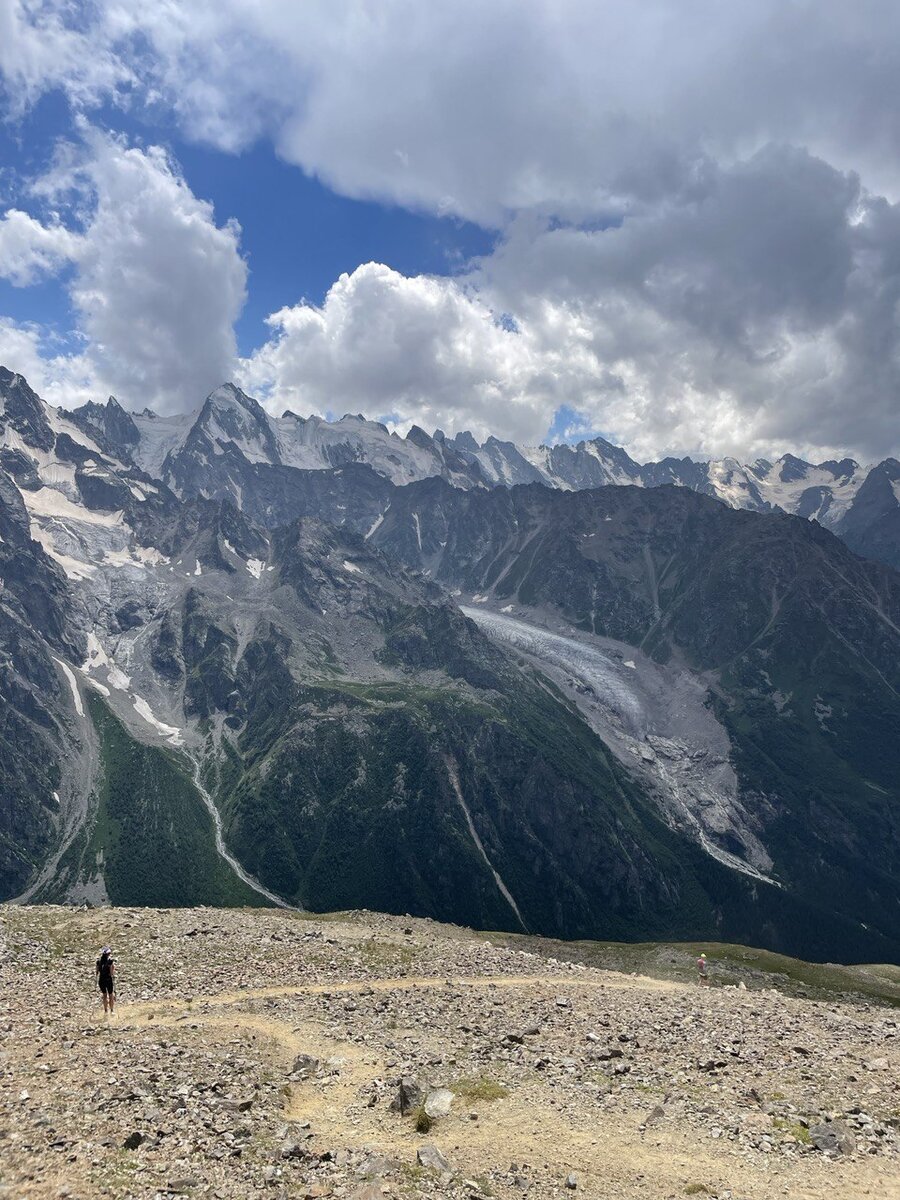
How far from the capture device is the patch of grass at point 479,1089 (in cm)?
2998

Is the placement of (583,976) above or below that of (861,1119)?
below

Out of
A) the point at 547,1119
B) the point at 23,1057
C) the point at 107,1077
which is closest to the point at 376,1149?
the point at 547,1119

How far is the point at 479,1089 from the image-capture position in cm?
3059

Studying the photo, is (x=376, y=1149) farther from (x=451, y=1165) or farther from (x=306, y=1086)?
(x=306, y=1086)

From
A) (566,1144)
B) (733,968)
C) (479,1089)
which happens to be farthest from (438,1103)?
(733,968)

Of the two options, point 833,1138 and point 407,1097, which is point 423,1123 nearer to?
point 407,1097

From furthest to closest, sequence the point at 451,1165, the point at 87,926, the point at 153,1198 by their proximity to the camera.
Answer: the point at 87,926 < the point at 451,1165 < the point at 153,1198

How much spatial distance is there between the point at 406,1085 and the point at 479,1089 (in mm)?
3678

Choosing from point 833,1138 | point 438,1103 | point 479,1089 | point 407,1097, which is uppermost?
point 833,1138

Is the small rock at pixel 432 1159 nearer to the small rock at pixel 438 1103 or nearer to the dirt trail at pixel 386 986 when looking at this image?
the small rock at pixel 438 1103

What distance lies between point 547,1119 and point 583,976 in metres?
35.5

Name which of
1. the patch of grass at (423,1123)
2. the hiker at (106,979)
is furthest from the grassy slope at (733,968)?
the patch of grass at (423,1123)

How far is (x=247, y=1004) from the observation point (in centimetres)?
4241

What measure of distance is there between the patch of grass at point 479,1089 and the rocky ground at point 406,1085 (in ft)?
0.45
